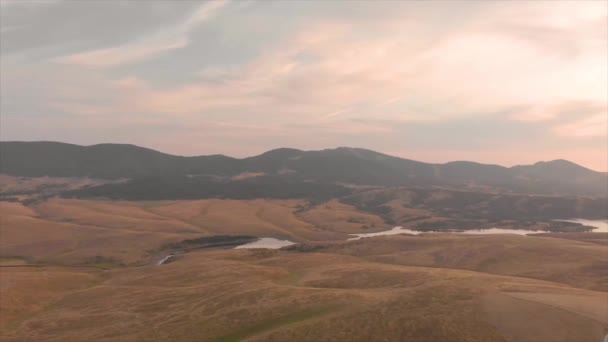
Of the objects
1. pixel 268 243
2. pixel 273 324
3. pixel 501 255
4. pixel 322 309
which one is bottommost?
pixel 268 243

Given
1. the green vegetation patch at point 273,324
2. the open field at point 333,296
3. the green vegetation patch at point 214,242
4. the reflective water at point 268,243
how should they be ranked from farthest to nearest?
the reflective water at point 268,243 → the green vegetation patch at point 214,242 → the green vegetation patch at point 273,324 → the open field at point 333,296

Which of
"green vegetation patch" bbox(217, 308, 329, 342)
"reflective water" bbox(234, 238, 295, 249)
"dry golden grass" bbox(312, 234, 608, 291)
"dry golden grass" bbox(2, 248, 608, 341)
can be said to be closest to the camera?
"dry golden grass" bbox(2, 248, 608, 341)

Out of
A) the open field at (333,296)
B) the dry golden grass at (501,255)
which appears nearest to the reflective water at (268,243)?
the dry golden grass at (501,255)

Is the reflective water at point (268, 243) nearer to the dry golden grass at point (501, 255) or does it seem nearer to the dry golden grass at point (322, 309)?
the dry golden grass at point (501, 255)

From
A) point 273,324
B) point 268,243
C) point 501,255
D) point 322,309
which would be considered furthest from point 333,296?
point 268,243

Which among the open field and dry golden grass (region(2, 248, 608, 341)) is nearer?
dry golden grass (region(2, 248, 608, 341))

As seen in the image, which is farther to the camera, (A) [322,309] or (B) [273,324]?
(A) [322,309]

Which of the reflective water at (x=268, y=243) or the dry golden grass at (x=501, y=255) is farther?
the reflective water at (x=268, y=243)

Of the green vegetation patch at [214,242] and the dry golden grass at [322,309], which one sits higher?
the dry golden grass at [322,309]

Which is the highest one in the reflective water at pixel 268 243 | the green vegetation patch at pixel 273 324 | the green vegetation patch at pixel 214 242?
the green vegetation patch at pixel 273 324

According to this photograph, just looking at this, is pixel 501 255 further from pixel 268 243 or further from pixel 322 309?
pixel 268 243

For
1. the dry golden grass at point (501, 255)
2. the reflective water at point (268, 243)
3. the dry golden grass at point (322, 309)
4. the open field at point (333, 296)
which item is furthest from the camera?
the reflective water at point (268, 243)

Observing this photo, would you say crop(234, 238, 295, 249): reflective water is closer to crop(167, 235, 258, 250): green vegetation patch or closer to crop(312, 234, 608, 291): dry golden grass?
crop(167, 235, 258, 250): green vegetation patch

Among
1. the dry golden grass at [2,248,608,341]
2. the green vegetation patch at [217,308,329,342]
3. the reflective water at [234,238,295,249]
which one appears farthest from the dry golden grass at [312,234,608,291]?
the green vegetation patch at [217,308,329,342]
